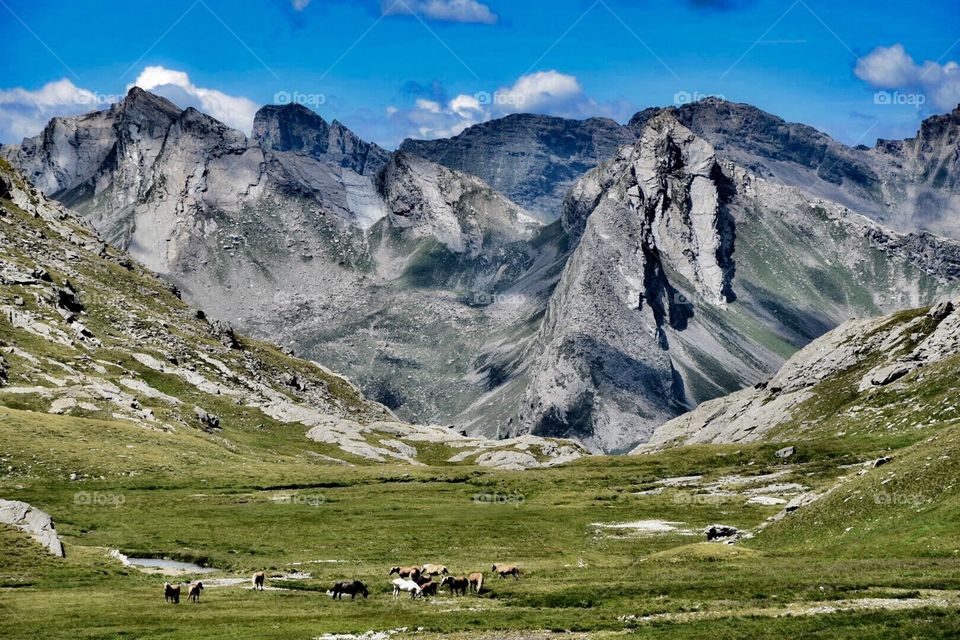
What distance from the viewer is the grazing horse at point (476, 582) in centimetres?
6550

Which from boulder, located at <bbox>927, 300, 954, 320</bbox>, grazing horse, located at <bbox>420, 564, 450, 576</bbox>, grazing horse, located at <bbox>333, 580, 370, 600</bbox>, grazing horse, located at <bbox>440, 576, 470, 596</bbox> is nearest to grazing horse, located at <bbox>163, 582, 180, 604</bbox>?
grazing horse, located at <bbox>333, 580, 370, 600</bbox>

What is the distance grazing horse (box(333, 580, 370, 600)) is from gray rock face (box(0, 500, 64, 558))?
23.0 meters

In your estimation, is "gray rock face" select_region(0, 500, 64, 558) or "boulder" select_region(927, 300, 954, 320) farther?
"boulder" select_region(927, 300, 954, 320)

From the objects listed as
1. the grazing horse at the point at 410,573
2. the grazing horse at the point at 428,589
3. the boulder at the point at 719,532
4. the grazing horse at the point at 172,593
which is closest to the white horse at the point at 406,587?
the grazing horse at the point at 428,589

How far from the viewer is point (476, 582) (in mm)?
66062

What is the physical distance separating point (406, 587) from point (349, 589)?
3.48 metres

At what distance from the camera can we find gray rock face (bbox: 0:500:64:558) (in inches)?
2985

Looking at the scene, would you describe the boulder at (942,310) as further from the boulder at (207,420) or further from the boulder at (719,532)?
the boulder at (207,420)

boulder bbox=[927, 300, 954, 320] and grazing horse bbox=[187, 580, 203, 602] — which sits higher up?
boulder bbox=[927, 300, 954, 320]

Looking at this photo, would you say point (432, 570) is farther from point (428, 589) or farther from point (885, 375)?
point (885, 375)

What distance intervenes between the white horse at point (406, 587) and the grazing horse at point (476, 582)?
134 inches

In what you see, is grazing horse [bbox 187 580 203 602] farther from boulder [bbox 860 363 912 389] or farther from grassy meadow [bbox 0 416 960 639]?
boulder [bbox 860 363 912 389]

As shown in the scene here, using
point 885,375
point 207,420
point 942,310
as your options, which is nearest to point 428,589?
point 207,420

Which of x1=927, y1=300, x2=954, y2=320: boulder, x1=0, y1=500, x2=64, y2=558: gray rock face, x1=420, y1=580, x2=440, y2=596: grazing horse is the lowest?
x1=420, y1=580, x2=440, y2=596: grazing horse
